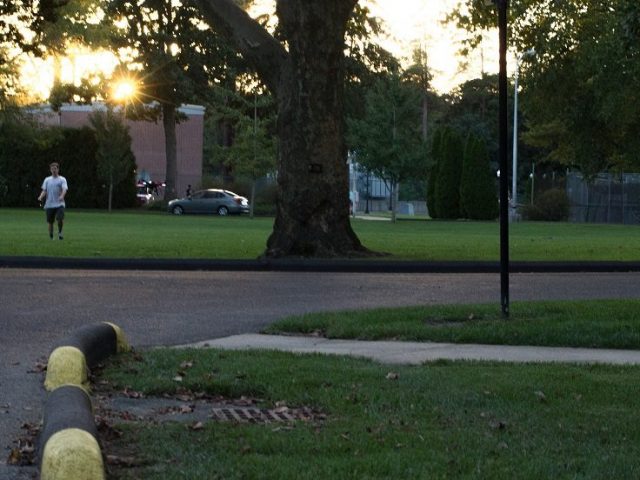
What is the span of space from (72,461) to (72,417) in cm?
100

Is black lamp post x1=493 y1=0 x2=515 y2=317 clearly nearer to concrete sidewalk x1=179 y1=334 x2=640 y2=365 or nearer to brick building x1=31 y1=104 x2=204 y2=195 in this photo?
concrete sidewalk x1=179 y1=334 x2=640 y2=365

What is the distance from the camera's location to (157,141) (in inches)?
3725

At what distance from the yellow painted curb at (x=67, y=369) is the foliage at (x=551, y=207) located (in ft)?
207

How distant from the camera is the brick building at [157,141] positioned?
91.4m

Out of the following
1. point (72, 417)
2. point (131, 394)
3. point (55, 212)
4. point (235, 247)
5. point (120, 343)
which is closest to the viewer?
point (72, 417)

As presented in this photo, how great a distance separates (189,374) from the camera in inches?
387

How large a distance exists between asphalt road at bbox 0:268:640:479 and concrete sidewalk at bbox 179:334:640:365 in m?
0.81

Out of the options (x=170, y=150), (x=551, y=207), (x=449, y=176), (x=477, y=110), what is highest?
(x=477, y=110)

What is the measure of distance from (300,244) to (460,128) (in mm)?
79531

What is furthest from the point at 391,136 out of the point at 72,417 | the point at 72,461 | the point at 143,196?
the point at 72,461

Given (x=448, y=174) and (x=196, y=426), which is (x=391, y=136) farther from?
(x=196, y=426)

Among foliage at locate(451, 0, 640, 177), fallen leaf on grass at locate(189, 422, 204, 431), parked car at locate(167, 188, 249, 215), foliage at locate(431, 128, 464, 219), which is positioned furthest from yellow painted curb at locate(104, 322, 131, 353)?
parked car at locate(167, 188, 249, 215)

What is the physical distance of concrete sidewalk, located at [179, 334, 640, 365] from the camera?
11141mm

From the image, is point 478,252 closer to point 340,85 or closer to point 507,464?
point 340,85
